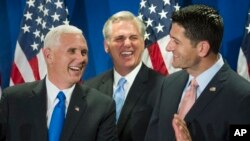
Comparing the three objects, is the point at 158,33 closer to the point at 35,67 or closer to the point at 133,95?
the point at 133,95

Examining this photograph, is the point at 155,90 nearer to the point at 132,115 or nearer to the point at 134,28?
the point at 132,115

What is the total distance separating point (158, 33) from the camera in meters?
4.07

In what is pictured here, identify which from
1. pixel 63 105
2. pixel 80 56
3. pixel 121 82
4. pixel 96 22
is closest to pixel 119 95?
pixel 121 82

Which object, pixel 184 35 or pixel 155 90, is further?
pixel 155 90

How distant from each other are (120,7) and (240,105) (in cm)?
257

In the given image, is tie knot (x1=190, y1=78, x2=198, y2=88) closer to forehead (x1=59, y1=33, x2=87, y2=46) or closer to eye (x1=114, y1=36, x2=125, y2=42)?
forehead (x1=59, y1=33, x2=87, y2=46)

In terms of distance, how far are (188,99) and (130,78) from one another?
1.05 m

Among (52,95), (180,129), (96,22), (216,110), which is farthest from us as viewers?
(96,22)

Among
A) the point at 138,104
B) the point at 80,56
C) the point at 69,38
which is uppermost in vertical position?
the point at 69,38

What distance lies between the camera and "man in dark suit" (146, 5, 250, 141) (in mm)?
2359

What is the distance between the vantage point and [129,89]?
3.44 meters

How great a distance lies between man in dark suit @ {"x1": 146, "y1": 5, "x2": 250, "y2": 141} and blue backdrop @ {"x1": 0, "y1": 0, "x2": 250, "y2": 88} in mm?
1591

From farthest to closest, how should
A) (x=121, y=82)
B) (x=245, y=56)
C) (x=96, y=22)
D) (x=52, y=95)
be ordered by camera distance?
(x=96, y=22) < (x=245, y=56) < (x=121, y=82) < (x=52, y=95)

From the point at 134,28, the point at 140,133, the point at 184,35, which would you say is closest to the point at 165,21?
the point at 134,28
